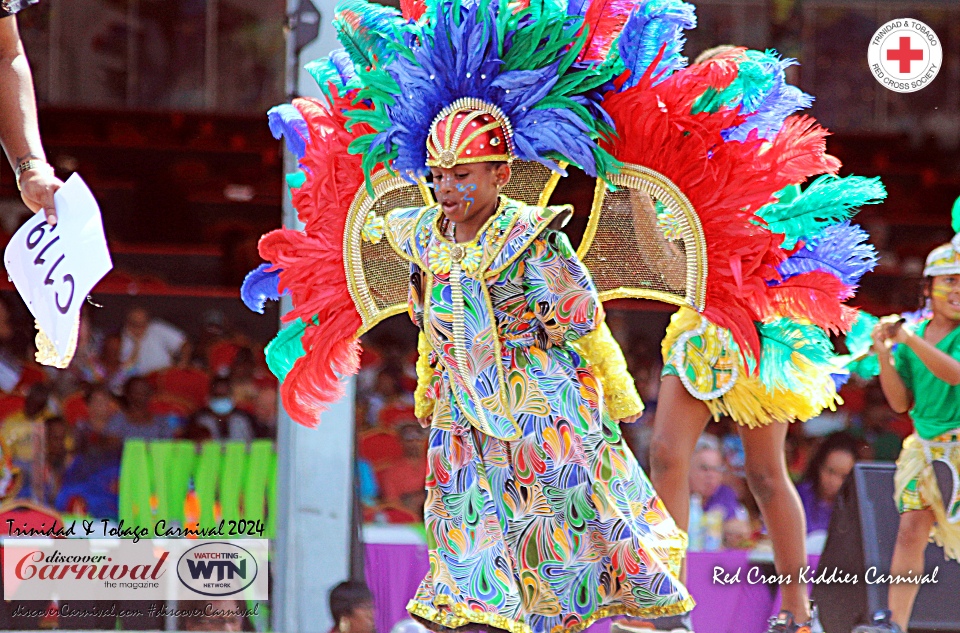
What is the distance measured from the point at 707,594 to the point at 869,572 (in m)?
0.65

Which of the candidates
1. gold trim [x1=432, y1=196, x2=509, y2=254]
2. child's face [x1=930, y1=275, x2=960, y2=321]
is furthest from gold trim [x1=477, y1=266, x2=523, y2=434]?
child's face [x1=930, y1=275, x2=960, y2=321]

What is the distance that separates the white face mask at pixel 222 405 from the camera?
6.15 meters

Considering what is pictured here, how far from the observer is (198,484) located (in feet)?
17.4

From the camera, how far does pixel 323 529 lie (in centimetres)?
503

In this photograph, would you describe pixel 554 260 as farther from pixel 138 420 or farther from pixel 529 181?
pixel 138 420

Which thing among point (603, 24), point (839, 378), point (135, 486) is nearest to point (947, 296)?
point (839, 378)

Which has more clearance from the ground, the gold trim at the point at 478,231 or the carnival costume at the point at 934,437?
the gold trim at the point at 478,231

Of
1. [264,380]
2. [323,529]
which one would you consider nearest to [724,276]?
[323,529]

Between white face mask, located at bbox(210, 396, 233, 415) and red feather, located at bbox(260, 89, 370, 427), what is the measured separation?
1993mm

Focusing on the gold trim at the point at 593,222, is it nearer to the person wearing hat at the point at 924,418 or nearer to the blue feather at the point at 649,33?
the blue feather at the point at 649,33

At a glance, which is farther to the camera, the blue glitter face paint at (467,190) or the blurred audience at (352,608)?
the blurred audience at (352,608)

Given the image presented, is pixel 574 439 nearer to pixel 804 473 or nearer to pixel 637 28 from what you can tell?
pixel 637 28

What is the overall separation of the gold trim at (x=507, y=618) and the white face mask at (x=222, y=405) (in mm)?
2727

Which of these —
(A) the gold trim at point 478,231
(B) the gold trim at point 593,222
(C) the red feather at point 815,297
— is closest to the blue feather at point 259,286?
(A) the gold trim at point 478,231
